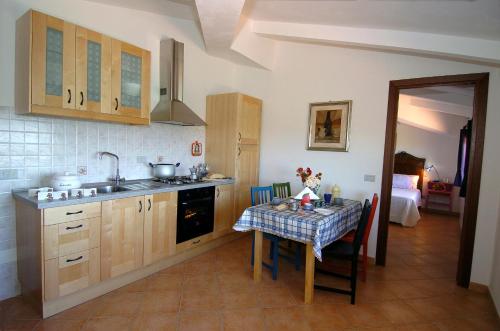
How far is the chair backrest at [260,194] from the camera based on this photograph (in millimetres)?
3088

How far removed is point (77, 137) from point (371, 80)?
3324 millimetres

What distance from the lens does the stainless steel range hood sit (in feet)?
10.4

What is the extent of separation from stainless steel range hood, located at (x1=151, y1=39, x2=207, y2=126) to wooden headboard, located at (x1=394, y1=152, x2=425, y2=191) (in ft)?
18.2

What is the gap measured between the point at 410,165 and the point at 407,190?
1001mm

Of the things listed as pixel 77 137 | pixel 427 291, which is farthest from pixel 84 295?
pixel 427 291

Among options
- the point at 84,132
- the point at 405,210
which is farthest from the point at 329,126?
the point at 84,132

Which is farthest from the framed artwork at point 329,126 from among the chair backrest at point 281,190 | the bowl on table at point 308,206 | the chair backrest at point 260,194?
the bowl on table at point 308,206

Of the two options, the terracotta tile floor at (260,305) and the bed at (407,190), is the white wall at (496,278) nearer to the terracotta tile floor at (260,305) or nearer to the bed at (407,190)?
the terracotta tile floor at (260,305)

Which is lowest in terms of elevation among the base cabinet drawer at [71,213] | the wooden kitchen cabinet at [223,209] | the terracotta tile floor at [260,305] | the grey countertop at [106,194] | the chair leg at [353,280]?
the terracotta tile floor at [260,305]

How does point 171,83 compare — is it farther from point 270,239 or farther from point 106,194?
point 270,239

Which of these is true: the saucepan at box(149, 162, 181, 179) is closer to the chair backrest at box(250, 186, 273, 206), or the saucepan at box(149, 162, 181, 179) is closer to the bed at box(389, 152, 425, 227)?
the chair backrest at box(250, 186, 273, 206)

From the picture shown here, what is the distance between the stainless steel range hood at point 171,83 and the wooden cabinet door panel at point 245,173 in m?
0.84

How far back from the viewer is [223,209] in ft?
11.7

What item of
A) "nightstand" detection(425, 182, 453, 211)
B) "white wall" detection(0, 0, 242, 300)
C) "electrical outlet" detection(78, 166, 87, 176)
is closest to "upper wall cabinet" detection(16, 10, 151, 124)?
"white wall" detection(0, 0, 242, 300)
